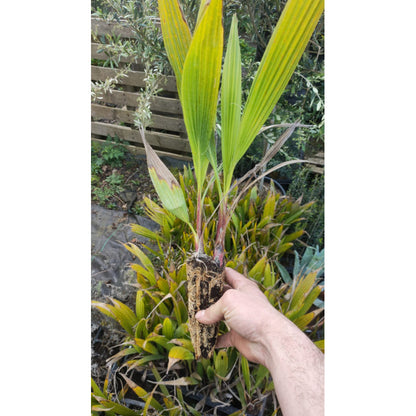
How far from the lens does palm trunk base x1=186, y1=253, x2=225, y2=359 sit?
2.33 ft

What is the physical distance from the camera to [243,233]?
3.24ft

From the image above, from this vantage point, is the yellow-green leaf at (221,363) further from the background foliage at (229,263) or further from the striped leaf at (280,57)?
the striped leaf at (280,57)

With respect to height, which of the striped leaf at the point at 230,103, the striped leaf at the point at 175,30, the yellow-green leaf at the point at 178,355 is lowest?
the yellow-green leaf at the point at 178,355

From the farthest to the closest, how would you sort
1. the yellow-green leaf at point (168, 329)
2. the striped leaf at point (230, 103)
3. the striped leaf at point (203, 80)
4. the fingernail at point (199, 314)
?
the yellow-green leaf at point (168, 329)
the fingernail at point (199, 314)
the striped leaf at point (230, 103)
the striped leaf at point (203, 80)

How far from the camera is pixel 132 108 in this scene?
807 mm

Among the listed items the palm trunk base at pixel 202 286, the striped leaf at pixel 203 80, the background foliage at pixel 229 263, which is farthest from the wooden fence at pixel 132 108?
the palm trunk base at pixel 202 286

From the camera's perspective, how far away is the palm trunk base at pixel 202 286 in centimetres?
71

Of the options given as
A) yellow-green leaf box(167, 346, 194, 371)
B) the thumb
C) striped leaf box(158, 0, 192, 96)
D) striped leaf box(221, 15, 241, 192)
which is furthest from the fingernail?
striped leaf box(158, 0, 192, 96)

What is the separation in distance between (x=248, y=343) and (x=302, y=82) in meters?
0.58

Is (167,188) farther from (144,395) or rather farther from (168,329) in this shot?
(144,395)

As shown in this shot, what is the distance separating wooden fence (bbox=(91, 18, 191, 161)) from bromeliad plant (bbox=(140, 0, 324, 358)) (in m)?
0.10
